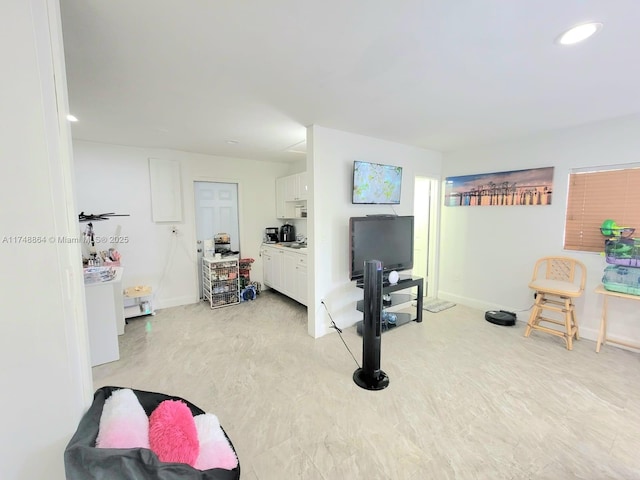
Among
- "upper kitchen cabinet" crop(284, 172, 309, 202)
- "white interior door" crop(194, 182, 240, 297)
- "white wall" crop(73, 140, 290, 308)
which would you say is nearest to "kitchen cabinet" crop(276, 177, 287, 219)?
"upper kitchen cabinet" crop(284, 172, 309, 202)

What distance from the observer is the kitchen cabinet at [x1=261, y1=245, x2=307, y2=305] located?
3.98m

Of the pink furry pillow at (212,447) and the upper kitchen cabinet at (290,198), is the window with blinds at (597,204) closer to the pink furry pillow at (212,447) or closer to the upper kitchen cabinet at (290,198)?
the upper kitchen cabinet at (290,198)

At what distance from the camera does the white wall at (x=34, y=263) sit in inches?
33.8

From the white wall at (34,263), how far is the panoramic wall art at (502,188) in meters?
4.47

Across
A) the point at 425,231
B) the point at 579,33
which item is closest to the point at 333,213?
the point at 425,231

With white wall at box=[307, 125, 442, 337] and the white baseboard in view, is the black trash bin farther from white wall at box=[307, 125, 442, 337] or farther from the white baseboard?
the white baseboard

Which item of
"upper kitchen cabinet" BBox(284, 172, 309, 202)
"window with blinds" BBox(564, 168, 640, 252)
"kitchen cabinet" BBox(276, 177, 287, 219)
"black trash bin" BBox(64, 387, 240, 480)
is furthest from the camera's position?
"kitchen cabinet" BBox(276, 177, 287, 219)

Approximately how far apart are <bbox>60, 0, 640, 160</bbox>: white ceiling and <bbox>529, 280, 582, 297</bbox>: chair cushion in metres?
1.82

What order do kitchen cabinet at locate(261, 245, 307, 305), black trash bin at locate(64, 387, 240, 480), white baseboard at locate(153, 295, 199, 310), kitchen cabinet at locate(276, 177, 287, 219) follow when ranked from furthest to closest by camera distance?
kitchen cabinet at locate(276, 177, 287, 219) → white baseboard at locate(153, 295, 199, 310) → kitchen cabinet at locate(261, 245, 307, 305) → black trash bin at locate(64, 387, 240, 480)

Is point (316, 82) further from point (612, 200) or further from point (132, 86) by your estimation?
point (612, 200)

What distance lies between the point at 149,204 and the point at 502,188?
5162mm

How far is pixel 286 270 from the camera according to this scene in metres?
4.36

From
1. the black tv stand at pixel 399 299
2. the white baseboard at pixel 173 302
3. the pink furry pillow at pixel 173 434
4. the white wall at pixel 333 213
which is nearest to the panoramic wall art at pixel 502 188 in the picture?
the white wall at pixel 333 213

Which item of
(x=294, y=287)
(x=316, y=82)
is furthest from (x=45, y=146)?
(x=294, y=287)
